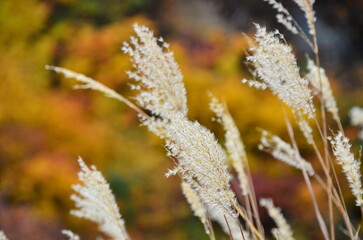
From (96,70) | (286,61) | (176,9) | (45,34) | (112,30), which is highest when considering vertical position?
(176,9)

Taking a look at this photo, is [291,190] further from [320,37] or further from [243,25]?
[320,37]

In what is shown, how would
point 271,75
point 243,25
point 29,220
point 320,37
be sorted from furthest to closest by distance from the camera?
point 320,37 → point 243,25 → point 29,220 → point 271,75

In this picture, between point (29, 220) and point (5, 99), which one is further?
point (5, 99)

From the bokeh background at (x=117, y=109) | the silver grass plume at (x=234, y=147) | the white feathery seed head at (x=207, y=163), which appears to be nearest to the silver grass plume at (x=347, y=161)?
the white feathery seed head at (x=207, y=163)

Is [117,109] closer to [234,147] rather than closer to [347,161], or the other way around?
[234,147]

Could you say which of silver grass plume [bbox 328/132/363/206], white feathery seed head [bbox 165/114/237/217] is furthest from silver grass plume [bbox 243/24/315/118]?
white feathery seed head [bbox 165/114/237/217]

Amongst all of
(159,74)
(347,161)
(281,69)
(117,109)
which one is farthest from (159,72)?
(117,109)

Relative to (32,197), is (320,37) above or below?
above

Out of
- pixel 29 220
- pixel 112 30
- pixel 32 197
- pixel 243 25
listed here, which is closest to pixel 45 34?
pixel 112 30
